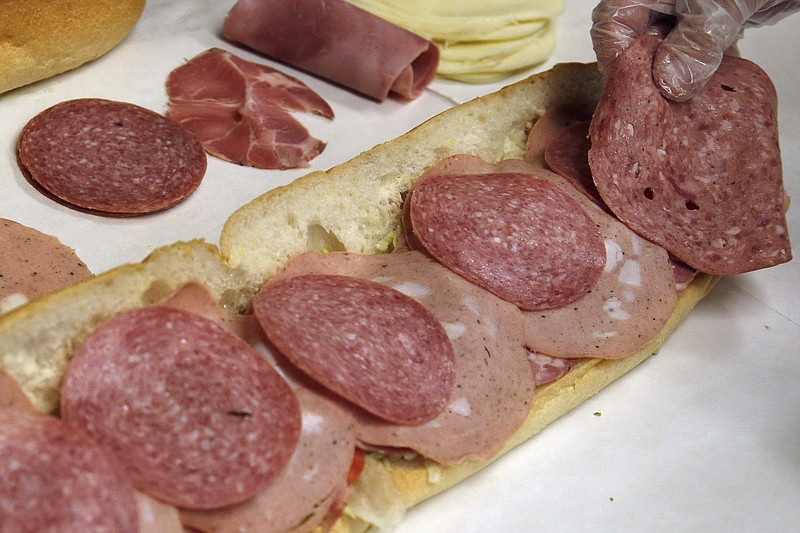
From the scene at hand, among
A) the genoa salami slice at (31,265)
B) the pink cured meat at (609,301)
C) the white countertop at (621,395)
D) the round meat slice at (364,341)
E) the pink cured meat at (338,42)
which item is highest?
the round meat slice at (364,341)

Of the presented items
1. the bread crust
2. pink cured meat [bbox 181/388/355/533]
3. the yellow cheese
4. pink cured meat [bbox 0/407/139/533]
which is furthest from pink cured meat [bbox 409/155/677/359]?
the bread crust

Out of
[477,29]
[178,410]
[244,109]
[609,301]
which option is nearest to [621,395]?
[609,301]

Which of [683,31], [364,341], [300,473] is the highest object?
[683,31]

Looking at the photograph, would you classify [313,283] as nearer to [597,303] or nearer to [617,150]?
[597,303]

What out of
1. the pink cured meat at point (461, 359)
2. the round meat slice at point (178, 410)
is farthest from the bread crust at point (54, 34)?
the round meat slice at point (178, 410)

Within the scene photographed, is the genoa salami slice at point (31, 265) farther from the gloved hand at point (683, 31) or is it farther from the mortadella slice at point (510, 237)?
the gloved hand at point (683, 31)

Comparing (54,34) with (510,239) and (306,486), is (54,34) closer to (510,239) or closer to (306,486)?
(510,239)
